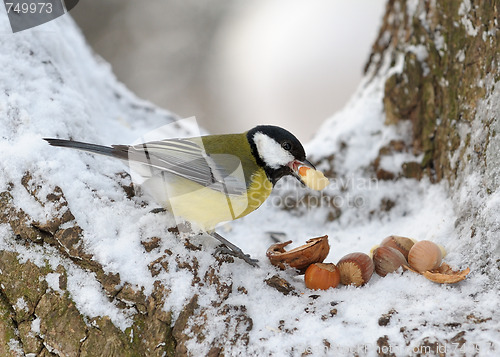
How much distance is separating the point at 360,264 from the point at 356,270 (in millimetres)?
30

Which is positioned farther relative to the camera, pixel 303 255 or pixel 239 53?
pixel 239 53

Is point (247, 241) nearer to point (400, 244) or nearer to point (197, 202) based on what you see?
point (197, 202)

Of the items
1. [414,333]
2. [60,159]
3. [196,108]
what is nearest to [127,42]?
[196,108]

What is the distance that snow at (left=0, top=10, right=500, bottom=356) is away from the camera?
5.28 feet

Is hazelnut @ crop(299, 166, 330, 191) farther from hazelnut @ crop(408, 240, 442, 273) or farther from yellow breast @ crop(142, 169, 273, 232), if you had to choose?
hazelnut @ crop(408, 240, 442, 273)

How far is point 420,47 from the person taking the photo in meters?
2.93

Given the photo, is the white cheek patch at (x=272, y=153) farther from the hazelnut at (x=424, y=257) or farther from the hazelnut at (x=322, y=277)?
the hazelnut at (x=424, y=257)

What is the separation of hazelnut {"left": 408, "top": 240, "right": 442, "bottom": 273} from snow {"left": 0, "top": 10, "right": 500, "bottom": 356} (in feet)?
0.18

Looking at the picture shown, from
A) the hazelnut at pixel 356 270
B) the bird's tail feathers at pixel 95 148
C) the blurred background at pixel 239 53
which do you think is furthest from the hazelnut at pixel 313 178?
the blurred background at pixel 239 53

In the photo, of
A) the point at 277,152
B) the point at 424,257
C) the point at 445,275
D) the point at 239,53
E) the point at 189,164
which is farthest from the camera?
the point at 239,53

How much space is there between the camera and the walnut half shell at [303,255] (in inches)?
79.6

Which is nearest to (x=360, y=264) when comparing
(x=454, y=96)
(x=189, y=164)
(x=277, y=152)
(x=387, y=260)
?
(x=387, y=260)

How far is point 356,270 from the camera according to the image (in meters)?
1.92

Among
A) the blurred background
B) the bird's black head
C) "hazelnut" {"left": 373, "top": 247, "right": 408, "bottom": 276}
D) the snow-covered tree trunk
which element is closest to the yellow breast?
the bird's black head
